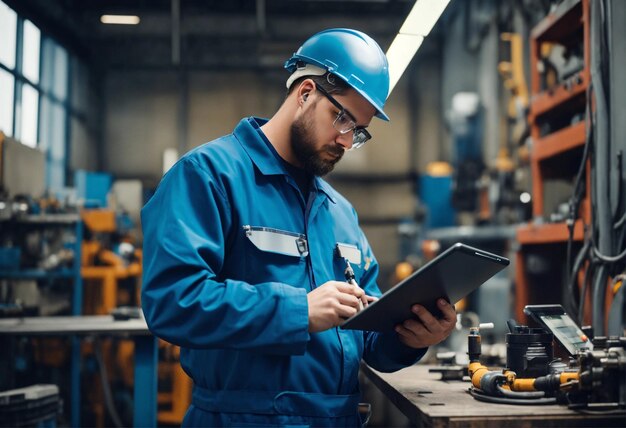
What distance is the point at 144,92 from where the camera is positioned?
9.84 metres

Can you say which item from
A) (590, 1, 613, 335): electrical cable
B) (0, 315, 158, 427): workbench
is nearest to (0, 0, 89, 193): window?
(0, 315, 158, 427): workbench

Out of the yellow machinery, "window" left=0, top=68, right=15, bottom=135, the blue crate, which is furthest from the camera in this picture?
"window" left=0, top=68, right=15, bottom=135

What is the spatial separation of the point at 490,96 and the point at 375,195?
295cm

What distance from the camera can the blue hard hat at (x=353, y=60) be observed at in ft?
4.93

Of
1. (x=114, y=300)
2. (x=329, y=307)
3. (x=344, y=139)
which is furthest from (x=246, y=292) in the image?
(x=114, y=300)

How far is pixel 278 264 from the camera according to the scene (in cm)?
143

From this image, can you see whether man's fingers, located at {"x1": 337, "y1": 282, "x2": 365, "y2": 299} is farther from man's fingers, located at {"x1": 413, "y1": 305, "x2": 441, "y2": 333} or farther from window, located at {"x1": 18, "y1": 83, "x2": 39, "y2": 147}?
window, located at {"x1": 18, "y1": 83, "x2": 39, "y2": 147}

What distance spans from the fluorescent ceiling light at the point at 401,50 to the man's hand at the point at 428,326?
1.45m

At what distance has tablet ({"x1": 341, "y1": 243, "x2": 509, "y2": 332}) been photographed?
3.90 feet

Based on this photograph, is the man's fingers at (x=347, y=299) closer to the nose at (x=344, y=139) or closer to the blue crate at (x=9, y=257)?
the nose at (x=344, y=139)

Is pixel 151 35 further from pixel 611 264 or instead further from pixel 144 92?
pixel 611 264

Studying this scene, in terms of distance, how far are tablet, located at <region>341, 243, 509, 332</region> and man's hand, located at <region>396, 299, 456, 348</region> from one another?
0.01m

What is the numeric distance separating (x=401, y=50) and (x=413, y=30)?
144 mm

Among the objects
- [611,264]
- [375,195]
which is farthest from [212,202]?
[375,195]
